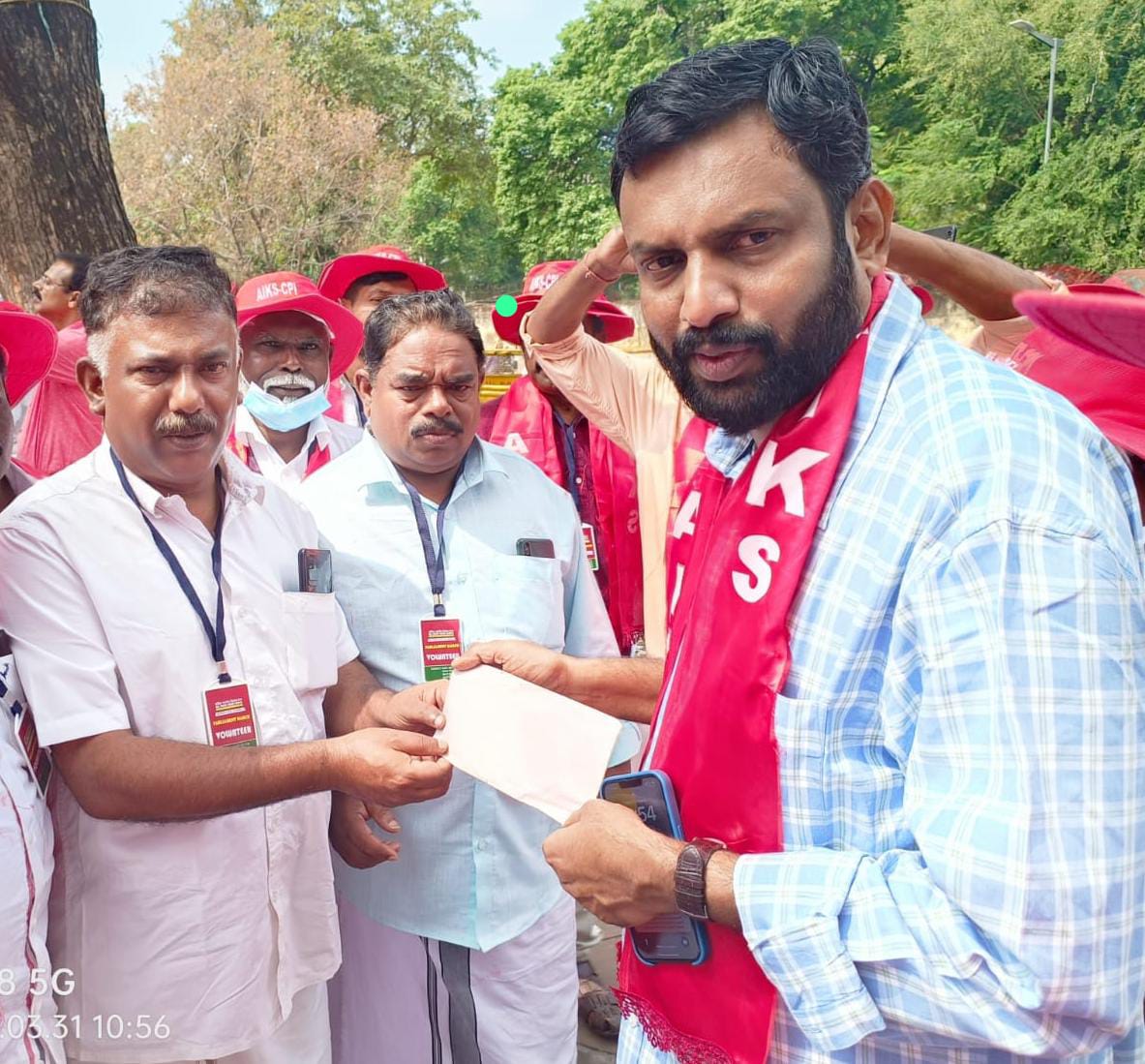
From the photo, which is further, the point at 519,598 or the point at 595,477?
the point at 595,477

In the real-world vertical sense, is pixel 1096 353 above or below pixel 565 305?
below

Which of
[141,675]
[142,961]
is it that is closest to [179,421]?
[141,675]

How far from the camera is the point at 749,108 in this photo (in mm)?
1315

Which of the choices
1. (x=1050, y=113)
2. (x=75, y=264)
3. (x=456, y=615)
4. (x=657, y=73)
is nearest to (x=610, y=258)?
(x=456, y=615)

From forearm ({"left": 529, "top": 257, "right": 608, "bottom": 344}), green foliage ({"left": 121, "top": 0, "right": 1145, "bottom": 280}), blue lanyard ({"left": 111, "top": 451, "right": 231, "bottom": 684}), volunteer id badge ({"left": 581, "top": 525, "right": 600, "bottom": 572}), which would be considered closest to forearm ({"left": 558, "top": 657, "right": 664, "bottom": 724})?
blue lanyard ({"left": 111, "top": 451, "right": 231, "bottom": 684})

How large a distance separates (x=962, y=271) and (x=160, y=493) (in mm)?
2080

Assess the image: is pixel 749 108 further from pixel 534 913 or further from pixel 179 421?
pixel 534 913

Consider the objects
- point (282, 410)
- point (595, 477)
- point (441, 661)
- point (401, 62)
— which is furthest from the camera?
point (401, 62)

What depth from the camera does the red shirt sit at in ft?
13.0

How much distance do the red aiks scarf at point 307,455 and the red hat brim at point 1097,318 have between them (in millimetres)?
3350

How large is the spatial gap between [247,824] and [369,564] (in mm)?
835

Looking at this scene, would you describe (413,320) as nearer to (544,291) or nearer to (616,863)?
(544,291)

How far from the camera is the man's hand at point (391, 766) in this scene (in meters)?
2.06

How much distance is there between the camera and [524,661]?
2.30 meters
